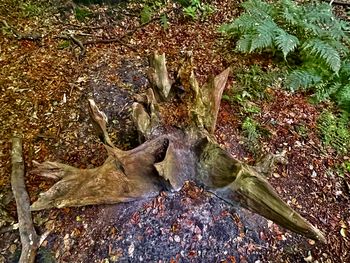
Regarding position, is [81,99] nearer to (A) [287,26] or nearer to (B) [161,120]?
(B) [161,120]

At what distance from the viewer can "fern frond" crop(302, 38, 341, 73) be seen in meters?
3.37

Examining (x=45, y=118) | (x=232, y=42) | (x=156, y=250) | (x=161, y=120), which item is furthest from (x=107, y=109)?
(x=232, y=42)

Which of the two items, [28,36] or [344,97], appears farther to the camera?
[28,36]

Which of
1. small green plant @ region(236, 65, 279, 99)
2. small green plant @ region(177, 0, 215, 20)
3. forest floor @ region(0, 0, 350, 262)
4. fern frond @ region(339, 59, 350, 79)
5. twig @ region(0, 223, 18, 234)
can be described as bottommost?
twig @ region(0, 223, 18, 234)

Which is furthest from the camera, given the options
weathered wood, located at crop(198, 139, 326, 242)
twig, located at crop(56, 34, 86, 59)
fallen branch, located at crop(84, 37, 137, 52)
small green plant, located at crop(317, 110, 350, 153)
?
fallen branch, located at crop(84, 37, 137, 52)

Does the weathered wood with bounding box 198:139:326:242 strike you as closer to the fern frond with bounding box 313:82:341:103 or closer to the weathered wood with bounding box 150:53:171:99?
the weathered wood with bounding box 150:53:171:99

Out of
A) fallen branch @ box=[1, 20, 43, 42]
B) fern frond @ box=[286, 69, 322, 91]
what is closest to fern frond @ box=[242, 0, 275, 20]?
fern frond @ box=[286, 69, 322, 91]

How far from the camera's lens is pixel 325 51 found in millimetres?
3471

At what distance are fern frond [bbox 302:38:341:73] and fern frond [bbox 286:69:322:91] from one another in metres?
0.19

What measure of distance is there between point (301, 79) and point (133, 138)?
75.1 inches

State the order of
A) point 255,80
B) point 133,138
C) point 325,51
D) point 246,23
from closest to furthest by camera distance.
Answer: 1. point 133,138
2. point 325,51
3. point 255,80
4. point 246,23

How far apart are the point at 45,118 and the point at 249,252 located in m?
2.28

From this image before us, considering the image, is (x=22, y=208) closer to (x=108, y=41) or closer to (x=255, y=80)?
(x=108, y=41)

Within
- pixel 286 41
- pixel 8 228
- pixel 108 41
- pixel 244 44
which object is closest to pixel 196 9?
pixel 244 44
